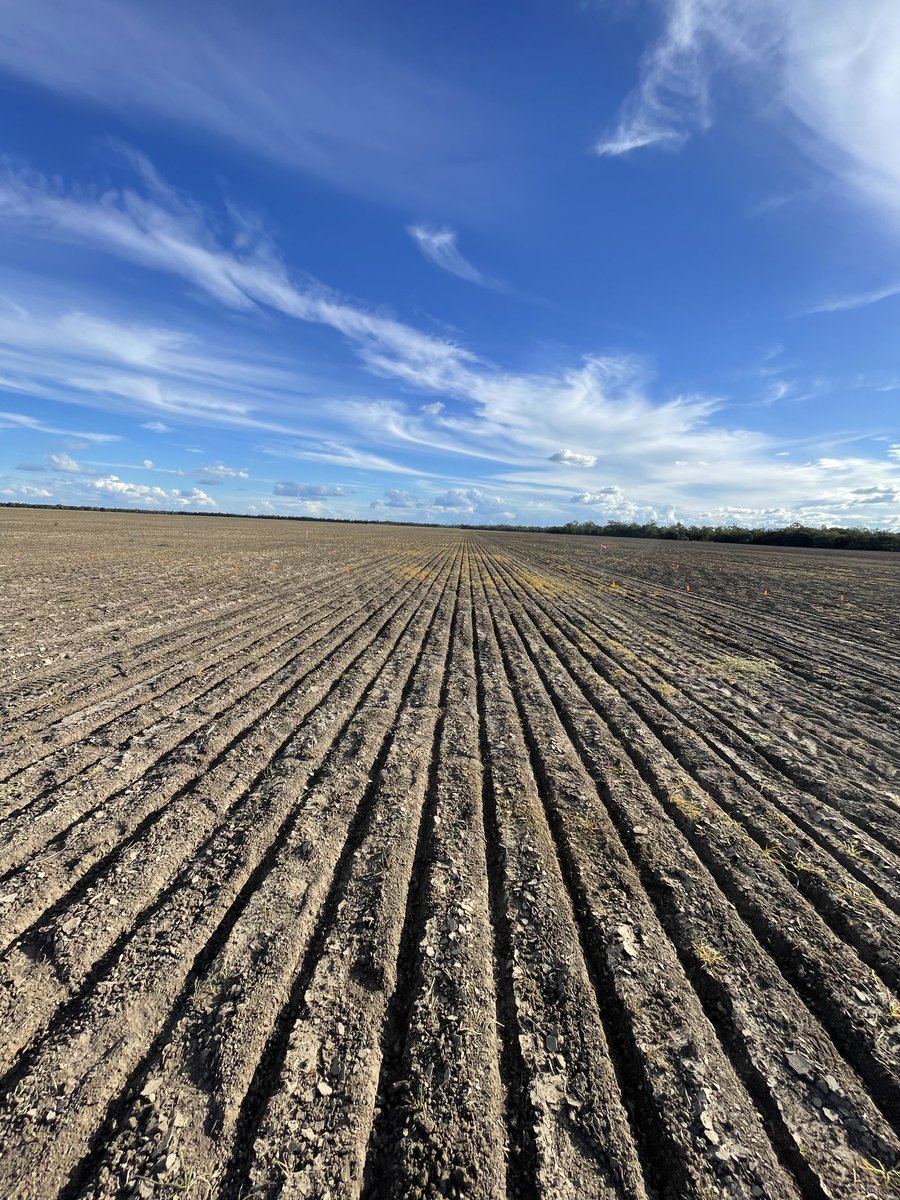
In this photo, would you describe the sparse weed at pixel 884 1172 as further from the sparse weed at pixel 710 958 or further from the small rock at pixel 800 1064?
the sparse weed at pixel 710 958

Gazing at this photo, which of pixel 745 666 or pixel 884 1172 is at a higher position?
pixel 745 666

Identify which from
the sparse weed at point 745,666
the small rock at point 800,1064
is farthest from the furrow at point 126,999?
the sparse weed at point 745,666

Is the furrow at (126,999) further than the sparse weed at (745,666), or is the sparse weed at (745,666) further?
the sparse weed at (745,666)

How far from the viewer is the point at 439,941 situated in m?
3.13

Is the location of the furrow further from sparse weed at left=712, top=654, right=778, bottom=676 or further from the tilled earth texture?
sparse weed at left=712, top=654, right=778, bottom=676

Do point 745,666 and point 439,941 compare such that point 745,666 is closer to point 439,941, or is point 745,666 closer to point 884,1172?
point 884,1172

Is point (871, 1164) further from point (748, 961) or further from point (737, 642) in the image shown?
point (737, 642)

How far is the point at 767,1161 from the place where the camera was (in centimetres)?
214

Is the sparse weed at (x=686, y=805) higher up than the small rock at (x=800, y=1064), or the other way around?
the sparse weed at (x=686, y=805)

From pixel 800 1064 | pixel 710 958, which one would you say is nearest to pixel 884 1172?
pixel 800 1064

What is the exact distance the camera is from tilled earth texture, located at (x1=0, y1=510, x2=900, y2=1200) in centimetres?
212

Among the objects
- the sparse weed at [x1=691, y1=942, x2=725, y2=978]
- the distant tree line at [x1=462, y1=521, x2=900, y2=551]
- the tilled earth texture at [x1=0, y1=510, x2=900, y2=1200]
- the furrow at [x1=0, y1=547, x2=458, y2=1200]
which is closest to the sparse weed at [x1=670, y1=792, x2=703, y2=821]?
the tilled earth texture at [x1=0, y1=510, x2=900, y2=1200]

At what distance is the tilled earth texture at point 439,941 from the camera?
212 cm

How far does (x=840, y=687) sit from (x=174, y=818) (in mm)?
9758
